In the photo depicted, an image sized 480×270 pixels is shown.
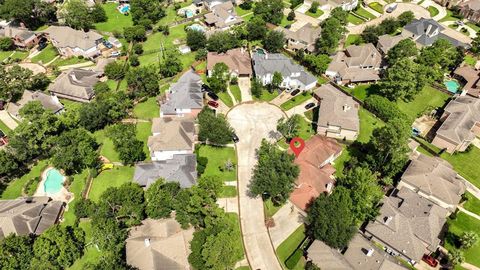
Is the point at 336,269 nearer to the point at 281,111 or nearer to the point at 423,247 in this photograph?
the point at 423,247

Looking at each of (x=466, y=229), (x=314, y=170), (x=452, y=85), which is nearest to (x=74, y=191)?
(x=314, y=170)

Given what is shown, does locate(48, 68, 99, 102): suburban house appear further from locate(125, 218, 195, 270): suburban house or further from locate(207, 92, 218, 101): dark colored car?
locate(125, 218, 195, 270): suburban house

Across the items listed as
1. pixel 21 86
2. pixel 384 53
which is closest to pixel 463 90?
pixel 384 53

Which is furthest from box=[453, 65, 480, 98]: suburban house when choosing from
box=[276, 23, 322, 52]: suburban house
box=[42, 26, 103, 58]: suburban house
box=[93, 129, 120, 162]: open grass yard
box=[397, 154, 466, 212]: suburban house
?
box=[42, 26, 103, 58]: suburban house

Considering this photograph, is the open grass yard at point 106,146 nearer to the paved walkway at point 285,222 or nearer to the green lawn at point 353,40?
the paved walkway at point 285,222

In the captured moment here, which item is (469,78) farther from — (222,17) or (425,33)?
(222,17)
